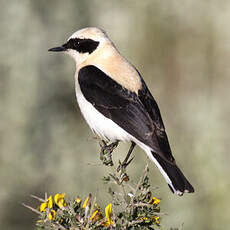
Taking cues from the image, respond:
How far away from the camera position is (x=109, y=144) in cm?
469

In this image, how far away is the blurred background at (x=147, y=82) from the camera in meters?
6.16

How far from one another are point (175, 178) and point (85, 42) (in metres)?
1.73

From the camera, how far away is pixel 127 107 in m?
4.31

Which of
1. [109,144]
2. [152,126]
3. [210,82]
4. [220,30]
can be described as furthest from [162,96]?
[152,126]

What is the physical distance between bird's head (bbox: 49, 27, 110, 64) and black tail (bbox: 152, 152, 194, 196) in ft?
4.53

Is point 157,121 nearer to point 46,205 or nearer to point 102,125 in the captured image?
point 102,125

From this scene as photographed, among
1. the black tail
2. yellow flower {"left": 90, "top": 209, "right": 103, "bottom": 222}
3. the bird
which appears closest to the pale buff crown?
the bird

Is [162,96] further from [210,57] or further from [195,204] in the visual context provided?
[195,204]

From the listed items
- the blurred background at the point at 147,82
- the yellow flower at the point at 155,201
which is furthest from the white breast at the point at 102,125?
the blurred background at the point at 147,82

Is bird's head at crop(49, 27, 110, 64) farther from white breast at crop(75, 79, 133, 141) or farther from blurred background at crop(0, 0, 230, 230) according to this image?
blurred background at crop(0, 0, 230, 230)

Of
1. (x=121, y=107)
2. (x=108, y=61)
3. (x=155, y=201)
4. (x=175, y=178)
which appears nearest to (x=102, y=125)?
(x=121, y=107)

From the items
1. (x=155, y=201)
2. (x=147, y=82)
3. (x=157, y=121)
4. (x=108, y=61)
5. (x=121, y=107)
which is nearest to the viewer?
(x=155, y=201)

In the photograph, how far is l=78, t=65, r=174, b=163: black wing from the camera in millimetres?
4102

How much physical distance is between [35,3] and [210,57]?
249 cm
